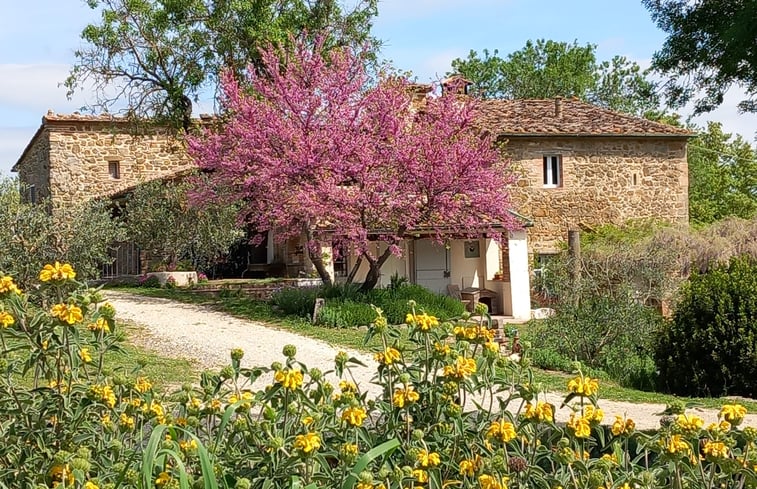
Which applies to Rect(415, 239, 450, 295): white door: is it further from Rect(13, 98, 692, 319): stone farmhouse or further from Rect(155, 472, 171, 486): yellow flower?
Rect(155, 472, 171, 486): yellow flower

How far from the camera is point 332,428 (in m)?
2.74

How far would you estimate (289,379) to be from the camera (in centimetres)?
246

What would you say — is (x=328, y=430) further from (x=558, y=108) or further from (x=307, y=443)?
(x=558, y=108)

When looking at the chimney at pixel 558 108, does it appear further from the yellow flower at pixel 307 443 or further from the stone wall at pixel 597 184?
the yellow flower at pixel 307 443

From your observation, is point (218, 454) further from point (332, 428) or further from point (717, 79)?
point (717, 79)

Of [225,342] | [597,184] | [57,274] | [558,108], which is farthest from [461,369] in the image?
[558,108]

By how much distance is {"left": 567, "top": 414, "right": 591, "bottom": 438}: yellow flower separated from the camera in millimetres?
2352

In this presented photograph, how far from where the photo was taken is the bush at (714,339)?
9.68 m

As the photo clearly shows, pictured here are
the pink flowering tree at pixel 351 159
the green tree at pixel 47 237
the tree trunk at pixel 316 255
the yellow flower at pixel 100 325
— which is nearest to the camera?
the yellow flower at pixel 100 325

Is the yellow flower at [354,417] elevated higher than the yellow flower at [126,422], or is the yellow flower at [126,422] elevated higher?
the yellow flower at [354,417]

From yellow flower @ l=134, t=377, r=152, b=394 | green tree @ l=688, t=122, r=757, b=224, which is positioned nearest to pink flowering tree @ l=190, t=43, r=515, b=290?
yellow flower @ l=134, t=377, r=152, b=394

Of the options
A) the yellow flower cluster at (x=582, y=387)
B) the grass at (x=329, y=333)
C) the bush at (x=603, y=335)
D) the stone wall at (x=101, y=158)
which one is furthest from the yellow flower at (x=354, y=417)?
the stone wall at (x=101, y=158)

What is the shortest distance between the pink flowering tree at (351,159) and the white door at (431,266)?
5.42 m

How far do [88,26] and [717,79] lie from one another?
18.3 meters
